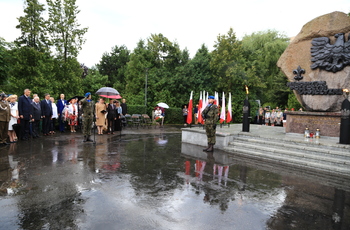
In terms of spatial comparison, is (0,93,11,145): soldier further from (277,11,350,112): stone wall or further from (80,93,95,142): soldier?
(277,11,350,112): stone wall

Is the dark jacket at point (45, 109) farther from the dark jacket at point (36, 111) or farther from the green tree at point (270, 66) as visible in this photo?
the green tree at point (270, 66)

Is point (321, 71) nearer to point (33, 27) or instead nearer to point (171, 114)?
point (171, 114)

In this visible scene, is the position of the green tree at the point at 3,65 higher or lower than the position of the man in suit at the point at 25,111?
higher

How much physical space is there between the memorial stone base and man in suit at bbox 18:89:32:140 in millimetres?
11082

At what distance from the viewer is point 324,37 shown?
1045cm

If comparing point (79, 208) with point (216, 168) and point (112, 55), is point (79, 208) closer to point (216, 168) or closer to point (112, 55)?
point (216, 168)

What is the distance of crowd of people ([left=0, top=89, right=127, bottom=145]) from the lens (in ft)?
32.2

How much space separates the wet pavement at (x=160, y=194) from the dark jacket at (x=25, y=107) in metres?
3.24

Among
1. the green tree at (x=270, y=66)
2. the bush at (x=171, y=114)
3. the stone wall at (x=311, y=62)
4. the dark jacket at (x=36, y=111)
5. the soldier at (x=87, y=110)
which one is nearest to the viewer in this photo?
the stone wall at (x=311, y=62)

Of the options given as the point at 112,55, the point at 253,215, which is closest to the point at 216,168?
the point at 253,215

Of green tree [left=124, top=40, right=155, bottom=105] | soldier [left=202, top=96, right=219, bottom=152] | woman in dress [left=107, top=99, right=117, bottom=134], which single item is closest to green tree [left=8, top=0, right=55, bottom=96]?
woman in dress [left=107, top=99, right=117, bottom=134]

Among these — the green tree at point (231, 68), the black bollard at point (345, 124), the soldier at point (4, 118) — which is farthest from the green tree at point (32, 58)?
the black bollard at point (345, 124)

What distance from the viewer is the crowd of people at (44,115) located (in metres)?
9.82

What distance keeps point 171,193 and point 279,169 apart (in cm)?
364
